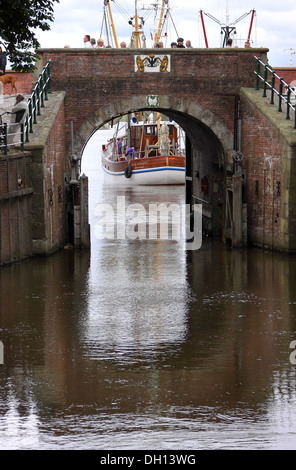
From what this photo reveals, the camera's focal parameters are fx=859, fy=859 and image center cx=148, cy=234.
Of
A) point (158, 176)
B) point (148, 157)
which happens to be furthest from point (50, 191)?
point (148, 157)

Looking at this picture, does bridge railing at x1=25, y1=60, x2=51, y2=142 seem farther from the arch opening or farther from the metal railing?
the arch opening

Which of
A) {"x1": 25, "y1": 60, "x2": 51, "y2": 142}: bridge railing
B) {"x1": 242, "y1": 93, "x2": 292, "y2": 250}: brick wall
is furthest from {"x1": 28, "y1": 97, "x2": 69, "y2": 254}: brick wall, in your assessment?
{"x1": 242, "y1": 93, "x2": 292, "y2": 250}: brick wall

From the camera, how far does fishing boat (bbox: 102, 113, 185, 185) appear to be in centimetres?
5175

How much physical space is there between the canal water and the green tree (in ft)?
→ 18.6

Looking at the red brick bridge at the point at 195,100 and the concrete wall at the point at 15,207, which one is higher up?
the red brick bridge at the point at 195,100

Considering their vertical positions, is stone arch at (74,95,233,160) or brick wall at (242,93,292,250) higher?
stone arch at (74,95,233,160)

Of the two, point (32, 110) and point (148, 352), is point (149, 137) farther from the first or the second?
point (148, 352)

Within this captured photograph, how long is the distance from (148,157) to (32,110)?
1090 inches

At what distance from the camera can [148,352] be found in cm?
1449

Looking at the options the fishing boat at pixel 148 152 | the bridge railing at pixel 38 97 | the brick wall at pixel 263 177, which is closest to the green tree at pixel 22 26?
the bridge railing at pixel 38 97

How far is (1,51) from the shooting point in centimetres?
2503

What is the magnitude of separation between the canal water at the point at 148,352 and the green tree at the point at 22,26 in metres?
5.67

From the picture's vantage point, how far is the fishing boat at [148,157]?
51750 millimetres

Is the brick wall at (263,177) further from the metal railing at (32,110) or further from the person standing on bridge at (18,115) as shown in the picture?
the person standing on bridge at (18,115)
